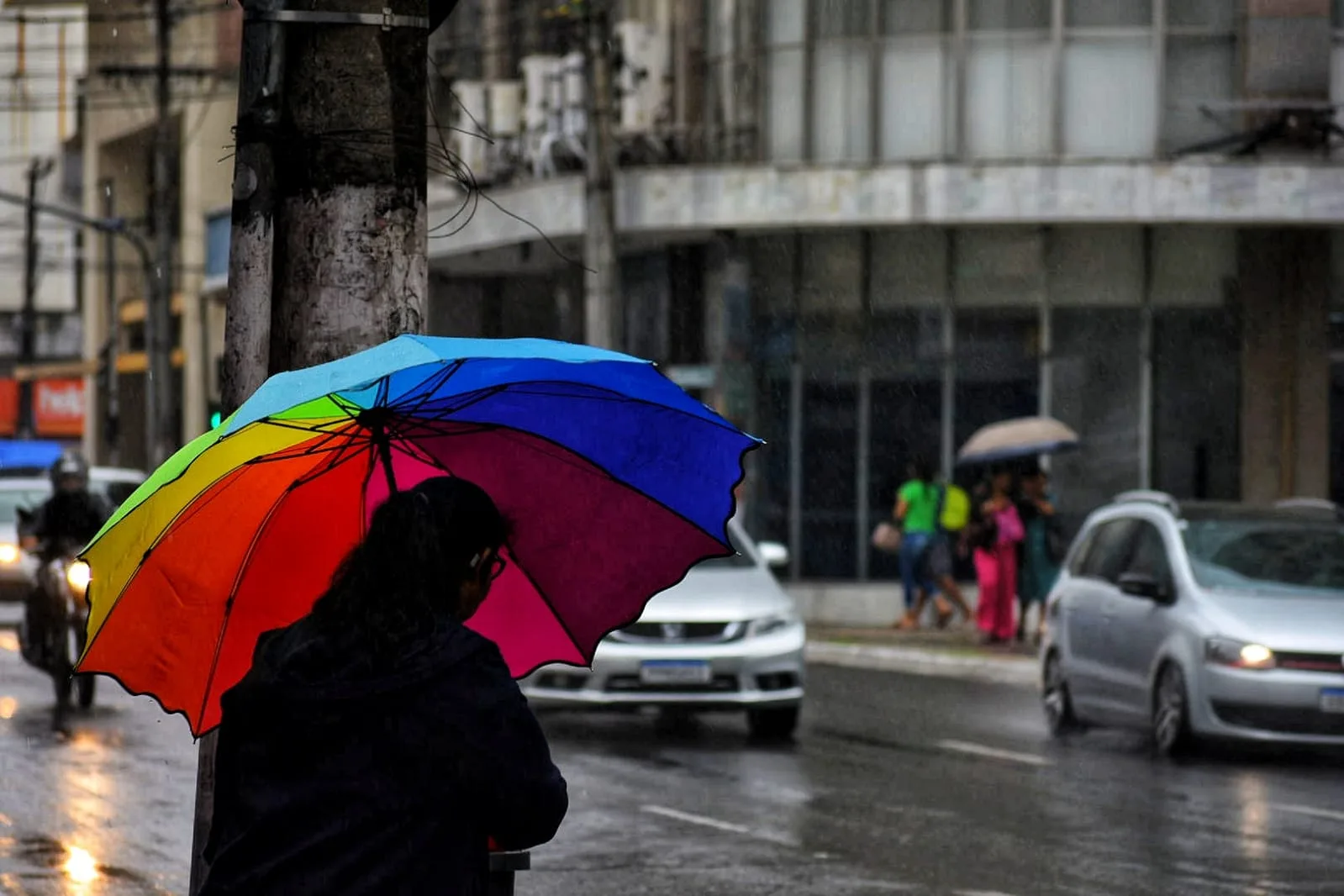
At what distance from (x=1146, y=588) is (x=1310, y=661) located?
1270 millimetres

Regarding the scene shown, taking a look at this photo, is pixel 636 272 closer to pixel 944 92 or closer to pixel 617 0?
pixel 617 0

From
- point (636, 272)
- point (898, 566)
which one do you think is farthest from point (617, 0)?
point (898, 566)

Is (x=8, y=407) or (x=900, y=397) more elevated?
(x=900, y=397)

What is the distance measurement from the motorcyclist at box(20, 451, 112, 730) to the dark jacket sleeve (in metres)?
14.6

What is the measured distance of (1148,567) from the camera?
16.2 m

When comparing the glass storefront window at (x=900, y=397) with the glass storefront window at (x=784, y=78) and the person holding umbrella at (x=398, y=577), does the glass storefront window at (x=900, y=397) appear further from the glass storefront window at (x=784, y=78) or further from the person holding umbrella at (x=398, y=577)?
the person holding umbrella at (x=398, y=577)

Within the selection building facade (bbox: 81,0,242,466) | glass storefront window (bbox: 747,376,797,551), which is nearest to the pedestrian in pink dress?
glass storefront window (bbox: 747,376,797,551)

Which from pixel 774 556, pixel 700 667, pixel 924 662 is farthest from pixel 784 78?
pixel 700 667

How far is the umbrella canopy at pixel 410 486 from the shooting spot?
5180 mm

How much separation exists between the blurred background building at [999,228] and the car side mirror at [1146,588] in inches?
601

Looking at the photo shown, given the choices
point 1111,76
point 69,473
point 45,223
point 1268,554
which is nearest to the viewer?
point 1268,554

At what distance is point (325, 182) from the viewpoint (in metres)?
6.17

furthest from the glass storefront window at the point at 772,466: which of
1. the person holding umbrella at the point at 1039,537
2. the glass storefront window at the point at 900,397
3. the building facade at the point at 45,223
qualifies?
the building facade at the point at 45,223

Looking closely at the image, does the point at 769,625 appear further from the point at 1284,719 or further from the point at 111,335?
the point at 111,335
